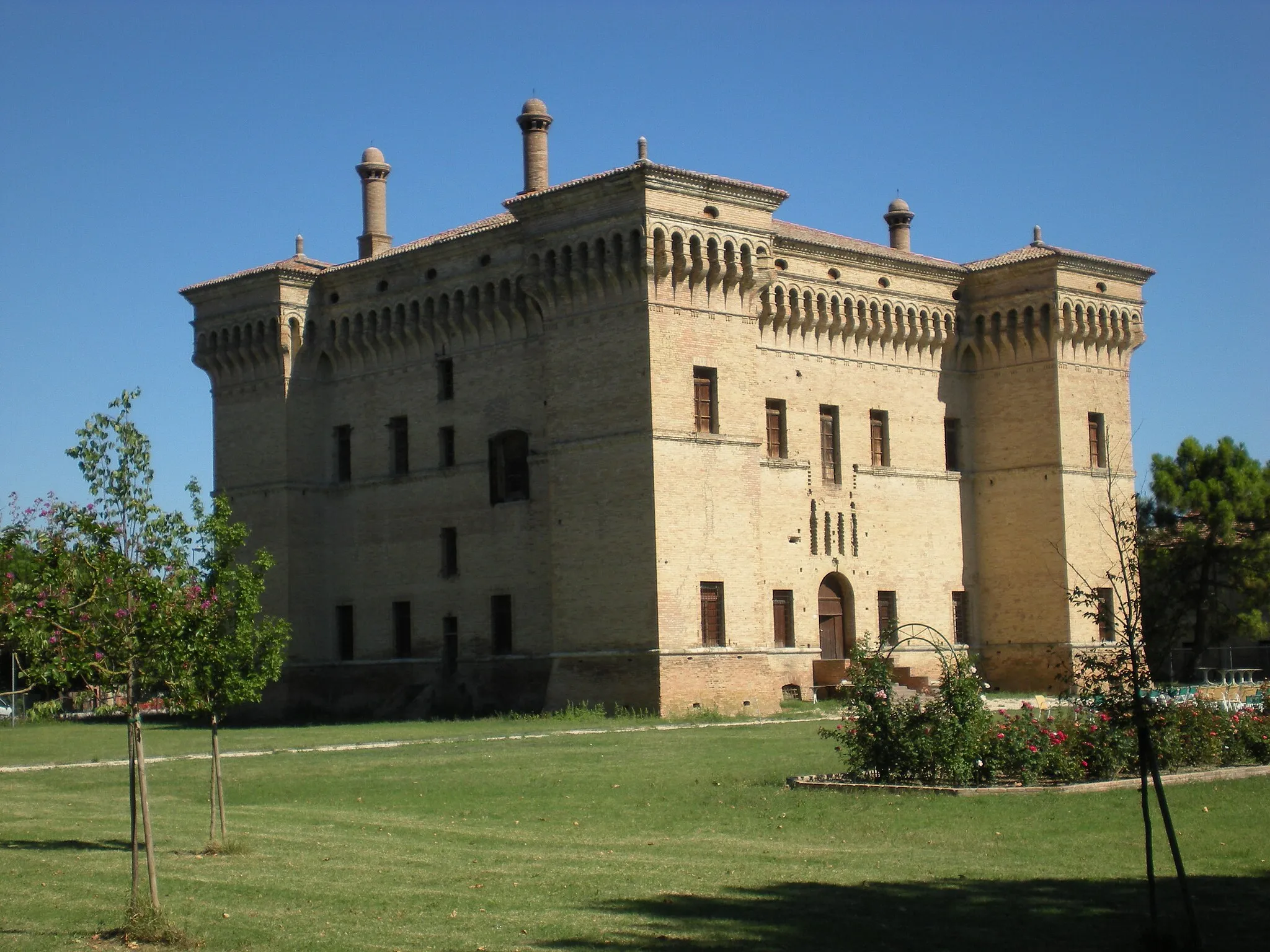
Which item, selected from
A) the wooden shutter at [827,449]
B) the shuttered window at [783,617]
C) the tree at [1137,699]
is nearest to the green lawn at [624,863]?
the tree at [1137,699]

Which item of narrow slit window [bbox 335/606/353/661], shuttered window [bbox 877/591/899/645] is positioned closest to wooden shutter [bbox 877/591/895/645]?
shuttered window [bbox 877/591/899/645]

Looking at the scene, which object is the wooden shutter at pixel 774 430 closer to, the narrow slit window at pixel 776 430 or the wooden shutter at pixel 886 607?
the narrow slit window at pixel 776 430

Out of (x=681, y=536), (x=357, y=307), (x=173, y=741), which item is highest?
(x=357, y=307)

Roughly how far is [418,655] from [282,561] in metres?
4.74

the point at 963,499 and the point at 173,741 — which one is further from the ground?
the point at 963,499

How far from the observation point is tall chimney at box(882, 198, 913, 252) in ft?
164

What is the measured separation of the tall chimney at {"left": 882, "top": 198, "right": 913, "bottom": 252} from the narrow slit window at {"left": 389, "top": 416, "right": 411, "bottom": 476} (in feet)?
53.6

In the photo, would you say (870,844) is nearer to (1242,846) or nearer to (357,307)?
(1242,846)

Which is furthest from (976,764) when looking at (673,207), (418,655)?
(418,655)

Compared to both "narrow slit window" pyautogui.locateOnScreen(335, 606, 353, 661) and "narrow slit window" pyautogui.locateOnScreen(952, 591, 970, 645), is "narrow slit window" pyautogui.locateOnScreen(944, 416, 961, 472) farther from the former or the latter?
"narrow slit window" pyautogui.locateOnScreen(335, 606, 353, 661)

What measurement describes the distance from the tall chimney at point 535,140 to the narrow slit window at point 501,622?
10566 mm

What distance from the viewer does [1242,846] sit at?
584 inches

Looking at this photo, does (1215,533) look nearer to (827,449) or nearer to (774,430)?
(827,449)

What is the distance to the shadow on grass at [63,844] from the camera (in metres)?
16.9
